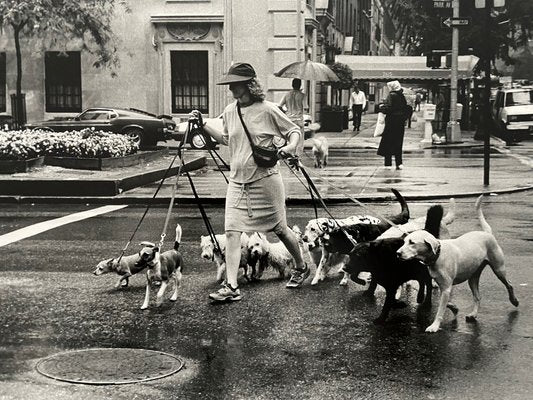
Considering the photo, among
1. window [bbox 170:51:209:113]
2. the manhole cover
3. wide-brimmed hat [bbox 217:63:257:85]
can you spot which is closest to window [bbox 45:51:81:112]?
window [bbox 170:51:209:113]

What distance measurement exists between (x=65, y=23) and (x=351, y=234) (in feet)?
82.5

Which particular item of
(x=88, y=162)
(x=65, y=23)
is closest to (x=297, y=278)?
(x=88, y=162)

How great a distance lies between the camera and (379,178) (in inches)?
780

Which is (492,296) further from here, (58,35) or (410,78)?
(410,78)

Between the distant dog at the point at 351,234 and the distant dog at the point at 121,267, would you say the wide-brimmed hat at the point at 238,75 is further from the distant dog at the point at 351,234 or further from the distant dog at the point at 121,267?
the distant dog at the point at 121,267

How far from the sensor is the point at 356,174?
20.9 metres

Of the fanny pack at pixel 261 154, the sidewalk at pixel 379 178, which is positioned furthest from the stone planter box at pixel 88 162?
the fanny pack at pixel 261 154

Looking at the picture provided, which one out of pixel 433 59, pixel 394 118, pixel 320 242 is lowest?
pixel 320 242

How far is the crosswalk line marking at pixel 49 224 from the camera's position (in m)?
11.8

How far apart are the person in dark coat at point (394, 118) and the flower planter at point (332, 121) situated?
69.9ft

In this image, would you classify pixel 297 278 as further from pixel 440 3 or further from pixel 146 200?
pixel 440 3

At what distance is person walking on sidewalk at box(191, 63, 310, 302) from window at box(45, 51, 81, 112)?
2928 centimetres

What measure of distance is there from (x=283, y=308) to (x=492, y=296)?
191 cm

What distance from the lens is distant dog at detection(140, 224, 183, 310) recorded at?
8.09 meters
